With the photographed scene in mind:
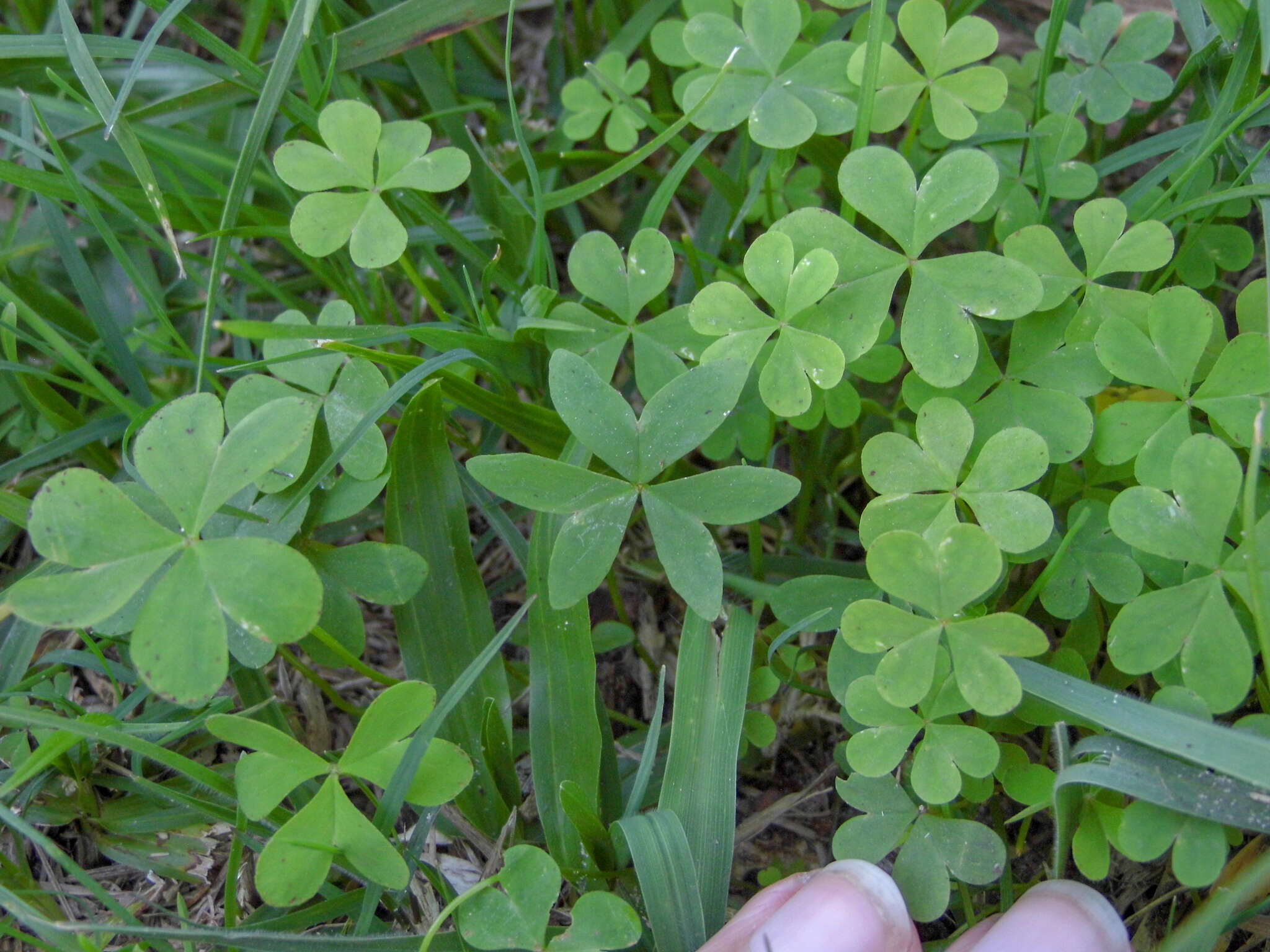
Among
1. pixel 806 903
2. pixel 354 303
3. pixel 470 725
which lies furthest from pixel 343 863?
pixel 354 303

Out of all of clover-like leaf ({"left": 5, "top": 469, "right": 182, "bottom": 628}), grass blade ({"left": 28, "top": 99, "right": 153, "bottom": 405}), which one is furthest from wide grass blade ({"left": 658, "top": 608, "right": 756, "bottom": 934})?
grass blade ({"left": 28, "top": 99, "right": 153, "bottom": 405})

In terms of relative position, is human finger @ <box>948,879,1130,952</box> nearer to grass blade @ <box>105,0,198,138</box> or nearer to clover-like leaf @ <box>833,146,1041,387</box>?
clover-like leaf @ <box>833,146,1041,387</box>

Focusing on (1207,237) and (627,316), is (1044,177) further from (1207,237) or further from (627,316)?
(627,316)

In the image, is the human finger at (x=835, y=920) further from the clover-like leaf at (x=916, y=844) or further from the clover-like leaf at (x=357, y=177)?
the clover-like leaf at (x=357, y=177)

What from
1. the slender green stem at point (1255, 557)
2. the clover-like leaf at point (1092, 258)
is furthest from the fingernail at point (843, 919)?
the clover-like leaf at point (1092, 258)

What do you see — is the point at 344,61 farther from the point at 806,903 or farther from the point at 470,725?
the point at 806,903
